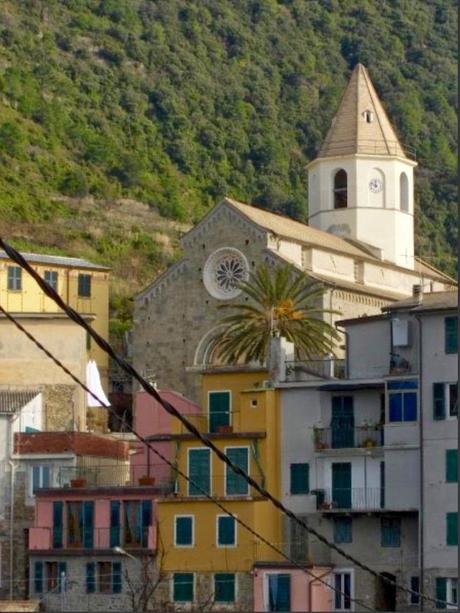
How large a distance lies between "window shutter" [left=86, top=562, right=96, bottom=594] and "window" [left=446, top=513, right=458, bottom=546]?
10214 millimetres

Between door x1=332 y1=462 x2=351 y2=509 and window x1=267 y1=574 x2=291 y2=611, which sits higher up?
door x1=332 y1=462 x2=351 y2=509

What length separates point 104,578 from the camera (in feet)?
225

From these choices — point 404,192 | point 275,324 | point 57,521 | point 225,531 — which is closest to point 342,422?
point 225,531

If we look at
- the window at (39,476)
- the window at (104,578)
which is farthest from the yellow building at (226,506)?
the window at (39,476)

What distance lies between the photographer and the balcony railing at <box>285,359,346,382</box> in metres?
72.4

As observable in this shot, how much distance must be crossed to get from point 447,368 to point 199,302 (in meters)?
31.4

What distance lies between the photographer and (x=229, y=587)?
220ft

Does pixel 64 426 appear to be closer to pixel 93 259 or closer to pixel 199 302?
pixel 199 302

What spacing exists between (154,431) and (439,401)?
13.1 meters

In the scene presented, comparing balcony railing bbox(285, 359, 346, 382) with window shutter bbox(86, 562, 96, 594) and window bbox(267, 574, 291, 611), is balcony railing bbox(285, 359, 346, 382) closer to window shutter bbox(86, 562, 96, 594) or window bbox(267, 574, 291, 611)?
window bbox(267, 574, 291, 611)

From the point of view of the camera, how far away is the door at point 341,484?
6875cm

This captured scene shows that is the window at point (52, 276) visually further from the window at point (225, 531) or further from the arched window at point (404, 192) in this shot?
the window at point (225, 531)

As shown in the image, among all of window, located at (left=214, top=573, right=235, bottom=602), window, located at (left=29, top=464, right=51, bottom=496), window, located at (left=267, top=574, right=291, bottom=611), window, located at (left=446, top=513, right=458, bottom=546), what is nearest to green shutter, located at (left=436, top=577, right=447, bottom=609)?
window, located at (left=446, top=513, right=458, bottom=546)

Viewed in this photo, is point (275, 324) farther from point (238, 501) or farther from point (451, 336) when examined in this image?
point (451, 336)
